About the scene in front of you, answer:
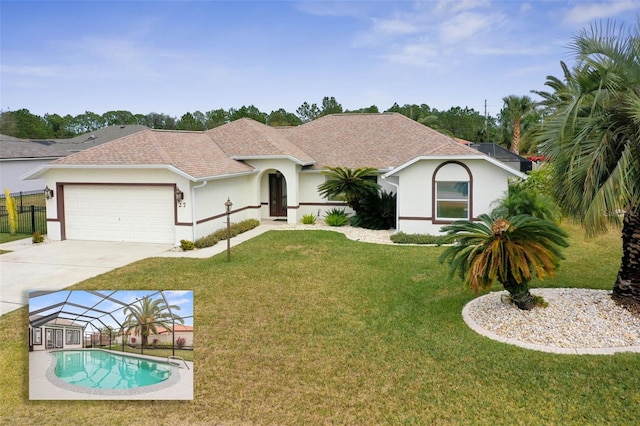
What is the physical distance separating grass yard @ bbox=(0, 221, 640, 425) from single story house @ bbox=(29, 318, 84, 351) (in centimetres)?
142

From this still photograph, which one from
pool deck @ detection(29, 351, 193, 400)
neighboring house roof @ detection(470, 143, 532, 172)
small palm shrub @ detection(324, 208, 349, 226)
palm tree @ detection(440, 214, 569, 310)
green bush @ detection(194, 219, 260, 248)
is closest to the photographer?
pool deck @ detection(29, 351, 193, 400)

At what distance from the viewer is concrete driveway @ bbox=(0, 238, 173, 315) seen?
11984 mm

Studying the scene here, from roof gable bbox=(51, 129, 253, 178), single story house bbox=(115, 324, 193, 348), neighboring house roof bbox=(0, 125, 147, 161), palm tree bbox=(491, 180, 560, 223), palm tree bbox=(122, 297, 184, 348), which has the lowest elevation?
single story house bbox=(115, 324, 193, 348)

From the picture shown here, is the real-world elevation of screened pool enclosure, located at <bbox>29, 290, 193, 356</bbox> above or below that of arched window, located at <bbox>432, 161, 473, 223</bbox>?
below

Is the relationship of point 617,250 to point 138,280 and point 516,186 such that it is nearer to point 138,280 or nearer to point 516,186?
point 516,186

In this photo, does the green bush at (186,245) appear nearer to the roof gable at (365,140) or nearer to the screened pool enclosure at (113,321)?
the roof gable at (365,140)

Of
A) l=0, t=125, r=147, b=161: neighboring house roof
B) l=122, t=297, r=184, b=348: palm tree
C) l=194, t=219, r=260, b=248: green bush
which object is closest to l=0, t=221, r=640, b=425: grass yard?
l=122, t=297, r=184, b=348: palm tree

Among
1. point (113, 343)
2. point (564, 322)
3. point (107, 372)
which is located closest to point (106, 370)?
point (107, 372)

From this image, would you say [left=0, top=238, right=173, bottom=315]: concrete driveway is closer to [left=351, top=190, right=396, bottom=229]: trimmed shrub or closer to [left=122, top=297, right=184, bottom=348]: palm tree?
[left=122, top=297, right=184, bottom=348]: palm tree

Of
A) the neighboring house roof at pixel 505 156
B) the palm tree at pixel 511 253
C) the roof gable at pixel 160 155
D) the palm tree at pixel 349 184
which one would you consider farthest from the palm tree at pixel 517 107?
the palm tree at pixel 511 253

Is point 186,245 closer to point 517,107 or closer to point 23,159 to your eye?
point 23,159

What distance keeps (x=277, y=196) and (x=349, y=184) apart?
4840 mm

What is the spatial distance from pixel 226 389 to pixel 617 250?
14.7 m

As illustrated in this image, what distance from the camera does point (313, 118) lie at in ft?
225
